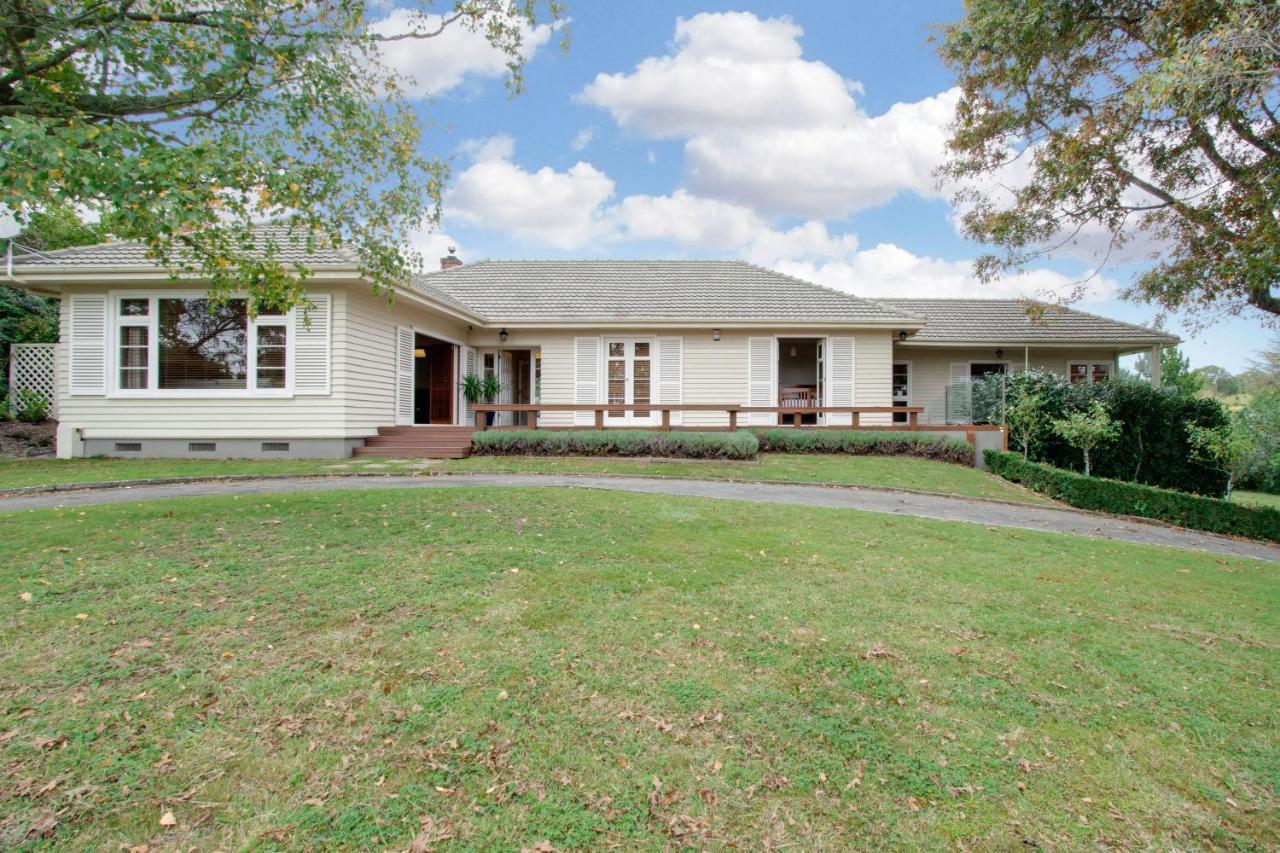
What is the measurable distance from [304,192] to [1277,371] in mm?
22525

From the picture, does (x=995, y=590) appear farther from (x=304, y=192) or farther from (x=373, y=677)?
(x=304, y=192)

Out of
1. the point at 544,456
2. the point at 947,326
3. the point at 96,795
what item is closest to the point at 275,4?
the point at 96,795

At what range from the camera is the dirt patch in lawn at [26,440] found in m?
12.6

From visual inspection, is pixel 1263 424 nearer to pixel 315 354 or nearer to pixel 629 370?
pixel 629 370

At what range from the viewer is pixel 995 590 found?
4.85m

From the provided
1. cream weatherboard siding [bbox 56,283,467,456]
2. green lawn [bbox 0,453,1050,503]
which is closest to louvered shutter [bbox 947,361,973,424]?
green lawn [bbox 0,453,1050,503]

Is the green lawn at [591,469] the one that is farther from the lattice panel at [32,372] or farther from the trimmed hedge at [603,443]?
the lattice panel at [32,372]

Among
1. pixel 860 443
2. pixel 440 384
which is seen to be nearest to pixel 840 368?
pixel 860 443

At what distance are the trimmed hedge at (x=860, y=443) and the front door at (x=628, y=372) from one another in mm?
3991

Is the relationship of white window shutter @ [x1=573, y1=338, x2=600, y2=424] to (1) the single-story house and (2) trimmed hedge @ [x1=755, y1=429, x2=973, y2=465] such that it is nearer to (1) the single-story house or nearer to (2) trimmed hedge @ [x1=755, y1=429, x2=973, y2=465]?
(1) the single-story house

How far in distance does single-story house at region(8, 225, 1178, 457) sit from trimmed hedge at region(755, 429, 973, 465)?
1.36 metres

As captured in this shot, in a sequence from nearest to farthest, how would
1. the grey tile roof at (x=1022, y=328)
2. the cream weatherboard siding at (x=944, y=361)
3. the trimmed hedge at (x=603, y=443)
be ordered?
the trimmed hedge at (x=603, y=443)
the grey tile roof at (x=1022, y=328)
the cream weatherboard siding at (x=944, y=361)

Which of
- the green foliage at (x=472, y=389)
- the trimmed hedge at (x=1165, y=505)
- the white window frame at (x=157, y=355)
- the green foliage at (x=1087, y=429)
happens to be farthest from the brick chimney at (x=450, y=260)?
the trimmed hedge at (x=1165, y=505)

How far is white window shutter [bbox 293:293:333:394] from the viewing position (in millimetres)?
12086
